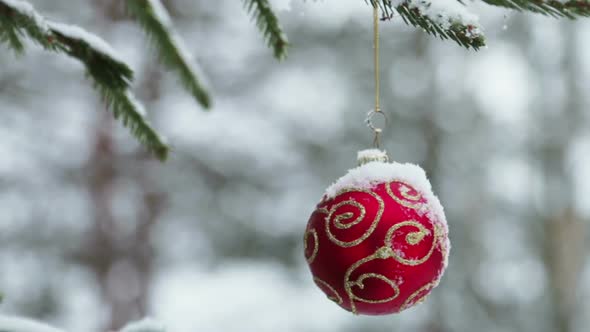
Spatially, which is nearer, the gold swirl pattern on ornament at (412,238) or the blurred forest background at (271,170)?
the gold swirl pattern on ornament at (412,238)

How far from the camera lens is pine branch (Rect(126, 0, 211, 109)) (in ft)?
2.74

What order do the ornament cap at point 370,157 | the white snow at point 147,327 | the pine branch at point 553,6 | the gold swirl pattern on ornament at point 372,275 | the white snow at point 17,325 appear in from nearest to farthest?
the pine branch at point 553,6 → the white snow at point 17,325 → the white snow at point 147,327 → the gold swirl pattern on ornament at point 372,275 → the ornament cap at point 370,157

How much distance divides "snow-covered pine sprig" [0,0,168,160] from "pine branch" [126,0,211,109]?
0.06 metres

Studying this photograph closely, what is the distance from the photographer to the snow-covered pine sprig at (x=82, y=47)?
2.55ft

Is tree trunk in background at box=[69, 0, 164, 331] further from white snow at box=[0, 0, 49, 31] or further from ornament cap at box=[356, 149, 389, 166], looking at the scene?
white snow at box=[0, 0, 49, 31]

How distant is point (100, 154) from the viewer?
4.95m

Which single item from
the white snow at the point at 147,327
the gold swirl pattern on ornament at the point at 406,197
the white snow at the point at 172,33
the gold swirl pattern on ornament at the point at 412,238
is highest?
the white snow at the point at 172,33

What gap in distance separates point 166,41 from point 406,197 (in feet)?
1.52

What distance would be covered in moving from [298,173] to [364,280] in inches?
198

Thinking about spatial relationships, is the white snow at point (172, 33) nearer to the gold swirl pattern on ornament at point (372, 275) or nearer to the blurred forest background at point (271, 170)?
the gold swirl pattern on ornament at point (372, 275)

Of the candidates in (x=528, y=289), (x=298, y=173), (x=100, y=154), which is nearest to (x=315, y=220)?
(x=100, y=154)

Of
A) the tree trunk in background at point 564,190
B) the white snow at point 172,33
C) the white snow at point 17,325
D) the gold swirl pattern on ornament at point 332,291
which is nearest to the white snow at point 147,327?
the white snow at point 17,325

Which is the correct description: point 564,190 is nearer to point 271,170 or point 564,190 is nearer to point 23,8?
point 271,170

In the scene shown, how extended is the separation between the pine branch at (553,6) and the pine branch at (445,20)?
0.03m
